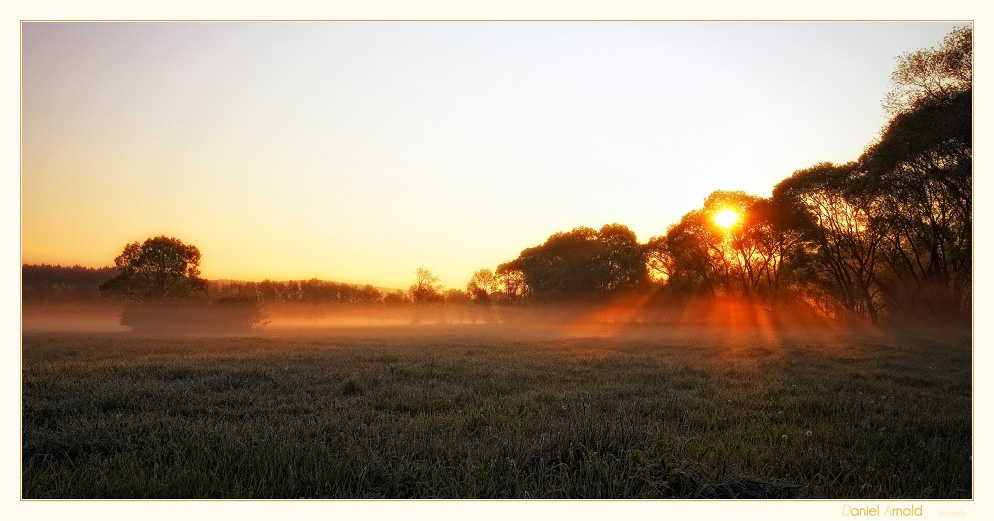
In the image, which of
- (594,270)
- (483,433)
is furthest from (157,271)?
(594,270)

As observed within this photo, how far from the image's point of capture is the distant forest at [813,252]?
13086 mm

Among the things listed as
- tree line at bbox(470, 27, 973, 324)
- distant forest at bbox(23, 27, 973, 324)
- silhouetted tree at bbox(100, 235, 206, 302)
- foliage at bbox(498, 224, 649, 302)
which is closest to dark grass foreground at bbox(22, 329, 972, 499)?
distant forest at bbox(23, 27, 973, 324)

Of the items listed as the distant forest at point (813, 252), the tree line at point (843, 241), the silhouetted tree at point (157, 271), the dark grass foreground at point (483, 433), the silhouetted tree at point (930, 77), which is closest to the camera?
the dark grass foreground at point (483, 433)

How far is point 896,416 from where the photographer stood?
720 cm

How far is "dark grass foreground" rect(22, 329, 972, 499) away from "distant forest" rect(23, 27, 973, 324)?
2.30 metres

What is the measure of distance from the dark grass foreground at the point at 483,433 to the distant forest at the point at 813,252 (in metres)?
2.30

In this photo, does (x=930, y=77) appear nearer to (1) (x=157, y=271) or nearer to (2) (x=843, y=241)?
(2) (x=843, y=241)

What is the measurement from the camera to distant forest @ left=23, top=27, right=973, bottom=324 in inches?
515

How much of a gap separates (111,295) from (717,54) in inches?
881

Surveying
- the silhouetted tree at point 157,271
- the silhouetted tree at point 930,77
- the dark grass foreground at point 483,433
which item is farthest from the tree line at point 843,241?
the silhouetted tree at point 157,271

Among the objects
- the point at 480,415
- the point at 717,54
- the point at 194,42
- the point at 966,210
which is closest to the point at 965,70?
the point at 966,210

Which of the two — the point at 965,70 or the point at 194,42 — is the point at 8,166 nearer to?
the point at 194,42

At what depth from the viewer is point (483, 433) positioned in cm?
575

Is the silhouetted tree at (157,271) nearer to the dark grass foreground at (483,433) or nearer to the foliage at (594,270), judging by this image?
the dark grass foreground at (483,433)
